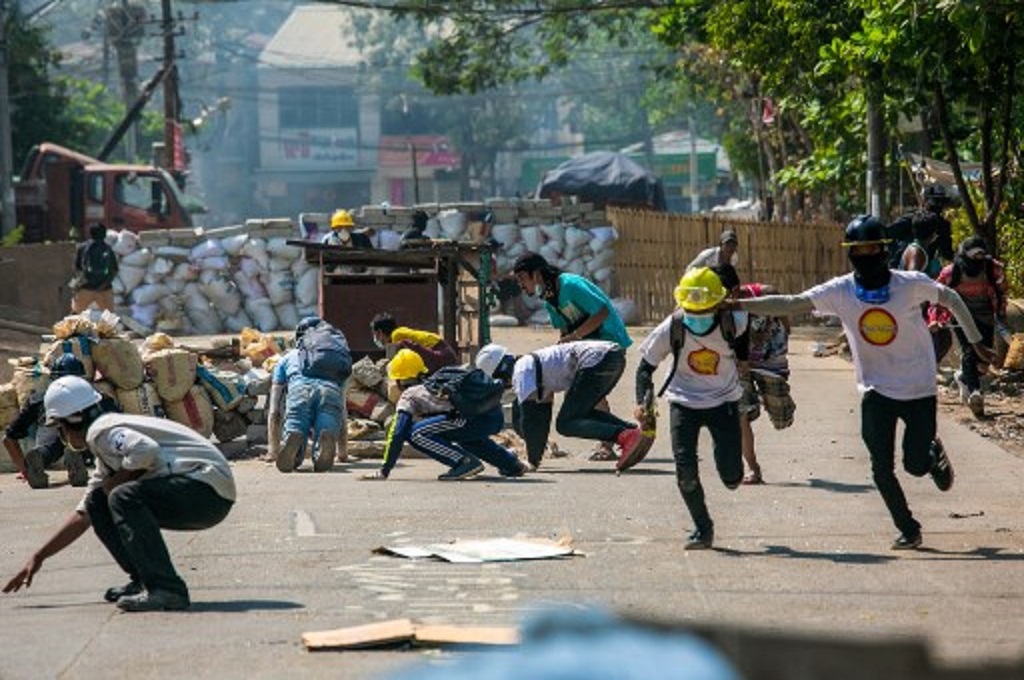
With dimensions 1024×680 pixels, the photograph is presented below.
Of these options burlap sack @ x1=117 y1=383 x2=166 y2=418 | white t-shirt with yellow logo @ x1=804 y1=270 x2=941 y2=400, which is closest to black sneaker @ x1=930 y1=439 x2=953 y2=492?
white t-shirt with yellow logo @ x1=804 y1=270 x2=941 y2=400

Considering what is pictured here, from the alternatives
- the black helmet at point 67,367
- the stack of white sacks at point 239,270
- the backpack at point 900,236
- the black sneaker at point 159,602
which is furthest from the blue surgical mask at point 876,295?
the stack of white sacks at point 239,270

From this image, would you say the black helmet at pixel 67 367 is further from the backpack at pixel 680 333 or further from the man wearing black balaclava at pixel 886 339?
the man wearing black balaclava at pixel 886 339

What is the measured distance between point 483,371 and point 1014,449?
3989 millimetres

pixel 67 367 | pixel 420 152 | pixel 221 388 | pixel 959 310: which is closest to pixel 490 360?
pixel 67 367

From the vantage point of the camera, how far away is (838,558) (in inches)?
460

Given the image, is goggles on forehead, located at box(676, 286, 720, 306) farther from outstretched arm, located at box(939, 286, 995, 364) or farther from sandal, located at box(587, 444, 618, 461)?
sandal, located at box(587, 444, 618, 461)

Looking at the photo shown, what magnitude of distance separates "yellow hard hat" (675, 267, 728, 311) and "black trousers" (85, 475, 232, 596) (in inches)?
113

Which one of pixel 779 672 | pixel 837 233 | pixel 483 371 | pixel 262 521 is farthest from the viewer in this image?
pixel 837 233

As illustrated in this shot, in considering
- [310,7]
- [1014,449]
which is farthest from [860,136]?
[310,7]

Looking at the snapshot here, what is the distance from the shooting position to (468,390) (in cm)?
1598

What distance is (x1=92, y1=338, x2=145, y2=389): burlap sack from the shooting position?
1859 centimetres

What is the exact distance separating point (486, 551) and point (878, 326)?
2248mm

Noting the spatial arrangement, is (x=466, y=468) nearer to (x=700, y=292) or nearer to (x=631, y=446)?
(x=631, y=446)

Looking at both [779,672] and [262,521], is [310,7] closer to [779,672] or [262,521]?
[262,521]
